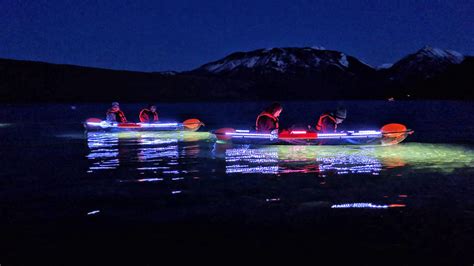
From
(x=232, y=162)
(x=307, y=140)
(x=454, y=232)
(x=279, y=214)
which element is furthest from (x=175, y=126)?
(x=454, y=232)

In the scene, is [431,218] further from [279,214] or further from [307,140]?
[307,140]

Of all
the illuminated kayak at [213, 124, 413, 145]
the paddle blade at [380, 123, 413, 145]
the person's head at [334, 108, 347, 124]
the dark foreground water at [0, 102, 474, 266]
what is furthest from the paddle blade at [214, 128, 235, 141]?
the paddle blade at [380, 123, 413, 145]

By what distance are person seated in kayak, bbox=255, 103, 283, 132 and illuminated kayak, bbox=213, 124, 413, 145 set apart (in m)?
0.27

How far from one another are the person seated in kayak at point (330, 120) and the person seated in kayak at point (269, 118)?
177 centimetres

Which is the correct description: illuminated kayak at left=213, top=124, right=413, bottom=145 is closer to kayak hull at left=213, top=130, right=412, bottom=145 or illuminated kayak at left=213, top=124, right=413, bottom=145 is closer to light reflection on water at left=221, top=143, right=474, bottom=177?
kayak hull at left=213, top=130, right=412, bottom=145

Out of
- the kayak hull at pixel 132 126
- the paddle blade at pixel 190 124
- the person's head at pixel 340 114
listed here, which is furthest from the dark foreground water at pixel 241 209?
the paddle blade at pixel 190 124

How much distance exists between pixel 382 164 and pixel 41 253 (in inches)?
470

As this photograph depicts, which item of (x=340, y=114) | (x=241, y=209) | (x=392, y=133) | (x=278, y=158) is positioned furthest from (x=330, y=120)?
(x=241, y=209)

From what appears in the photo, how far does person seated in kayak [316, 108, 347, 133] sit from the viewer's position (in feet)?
70.8

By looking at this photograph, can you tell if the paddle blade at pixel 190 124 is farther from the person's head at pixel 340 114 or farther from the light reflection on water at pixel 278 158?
the person's head at pixel 340 114

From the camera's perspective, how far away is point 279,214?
10.4m

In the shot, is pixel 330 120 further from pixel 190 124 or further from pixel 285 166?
pixel 190 124

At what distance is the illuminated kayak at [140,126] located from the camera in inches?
1256

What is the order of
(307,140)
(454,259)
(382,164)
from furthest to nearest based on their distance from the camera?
1. (307,140)
2. (382,164)
3. (454,259)
